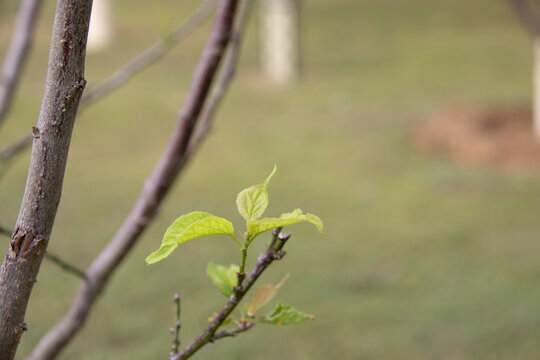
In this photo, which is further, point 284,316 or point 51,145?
point 284,316

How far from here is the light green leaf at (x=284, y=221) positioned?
1.50 ft

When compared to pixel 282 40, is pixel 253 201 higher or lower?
lower

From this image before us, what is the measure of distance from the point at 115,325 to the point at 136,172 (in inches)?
97.4

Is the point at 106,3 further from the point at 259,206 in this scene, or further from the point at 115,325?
the point at 259,206

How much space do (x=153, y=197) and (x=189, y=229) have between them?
2.28ft

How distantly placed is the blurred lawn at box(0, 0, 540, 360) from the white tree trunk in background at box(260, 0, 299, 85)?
0.34 m

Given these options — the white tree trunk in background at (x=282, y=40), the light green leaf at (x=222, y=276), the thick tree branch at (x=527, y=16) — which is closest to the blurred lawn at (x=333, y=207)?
the white tree trunk in background at (x=282, y=40)

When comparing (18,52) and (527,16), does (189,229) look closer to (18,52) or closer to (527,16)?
(18,52)

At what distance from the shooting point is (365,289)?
3.71 m

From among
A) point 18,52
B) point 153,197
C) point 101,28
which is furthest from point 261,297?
point 101,28

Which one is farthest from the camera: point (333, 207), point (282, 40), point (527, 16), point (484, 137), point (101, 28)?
point (101, 28)

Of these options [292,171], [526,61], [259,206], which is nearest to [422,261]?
[292,171]

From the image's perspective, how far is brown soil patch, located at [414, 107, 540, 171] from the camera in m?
5.64

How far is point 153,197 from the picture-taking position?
1154 millimetres
